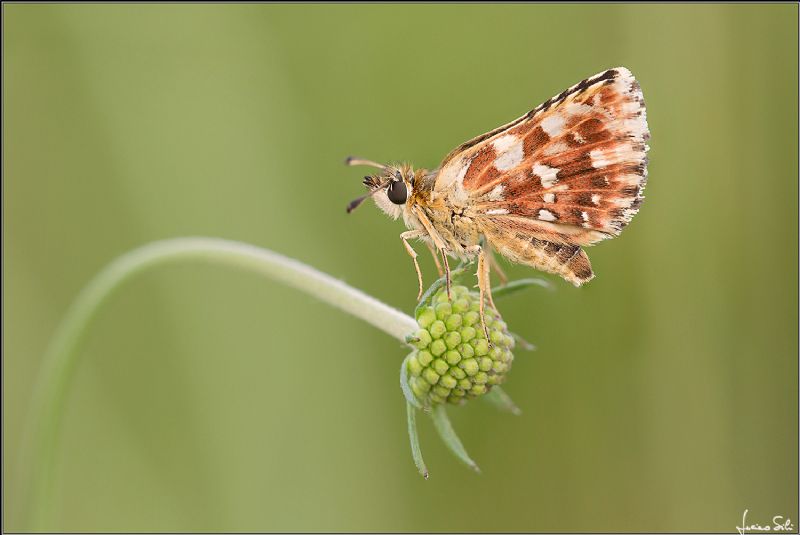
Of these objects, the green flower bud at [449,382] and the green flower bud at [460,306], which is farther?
the green flower bud at [460,306]

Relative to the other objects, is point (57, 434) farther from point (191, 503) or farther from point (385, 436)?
point (385, 436)

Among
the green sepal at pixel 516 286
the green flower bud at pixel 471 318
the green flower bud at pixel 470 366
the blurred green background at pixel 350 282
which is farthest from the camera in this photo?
the blurred green background at pixel 350 282

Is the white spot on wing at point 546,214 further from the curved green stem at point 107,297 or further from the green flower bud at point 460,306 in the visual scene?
the curved green stem at point 107,297

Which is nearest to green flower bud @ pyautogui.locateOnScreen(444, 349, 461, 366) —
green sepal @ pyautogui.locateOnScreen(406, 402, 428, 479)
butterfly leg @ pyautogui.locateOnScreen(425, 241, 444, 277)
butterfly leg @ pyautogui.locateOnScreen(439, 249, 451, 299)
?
butterfly leg @ pyautogui.locateOnScreen(439, 249, 451, 299)

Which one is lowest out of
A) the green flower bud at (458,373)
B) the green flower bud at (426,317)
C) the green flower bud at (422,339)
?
the green flower bud at (458,373)

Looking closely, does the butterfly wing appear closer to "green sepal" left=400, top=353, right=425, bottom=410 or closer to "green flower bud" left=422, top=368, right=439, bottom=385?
"green flower bud" left=422, top=368, right=439, bottom=385

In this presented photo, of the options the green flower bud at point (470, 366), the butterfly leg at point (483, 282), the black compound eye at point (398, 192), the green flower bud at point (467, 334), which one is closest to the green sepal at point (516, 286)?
the butterfly leg at point (483, 282)

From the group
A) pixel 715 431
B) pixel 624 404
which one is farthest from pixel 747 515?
pixel 624 404

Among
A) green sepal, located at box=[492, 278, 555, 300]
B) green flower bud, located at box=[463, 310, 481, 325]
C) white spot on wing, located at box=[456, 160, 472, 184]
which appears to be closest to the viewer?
green sepal, located at box=[492, 278, 555, 300]
